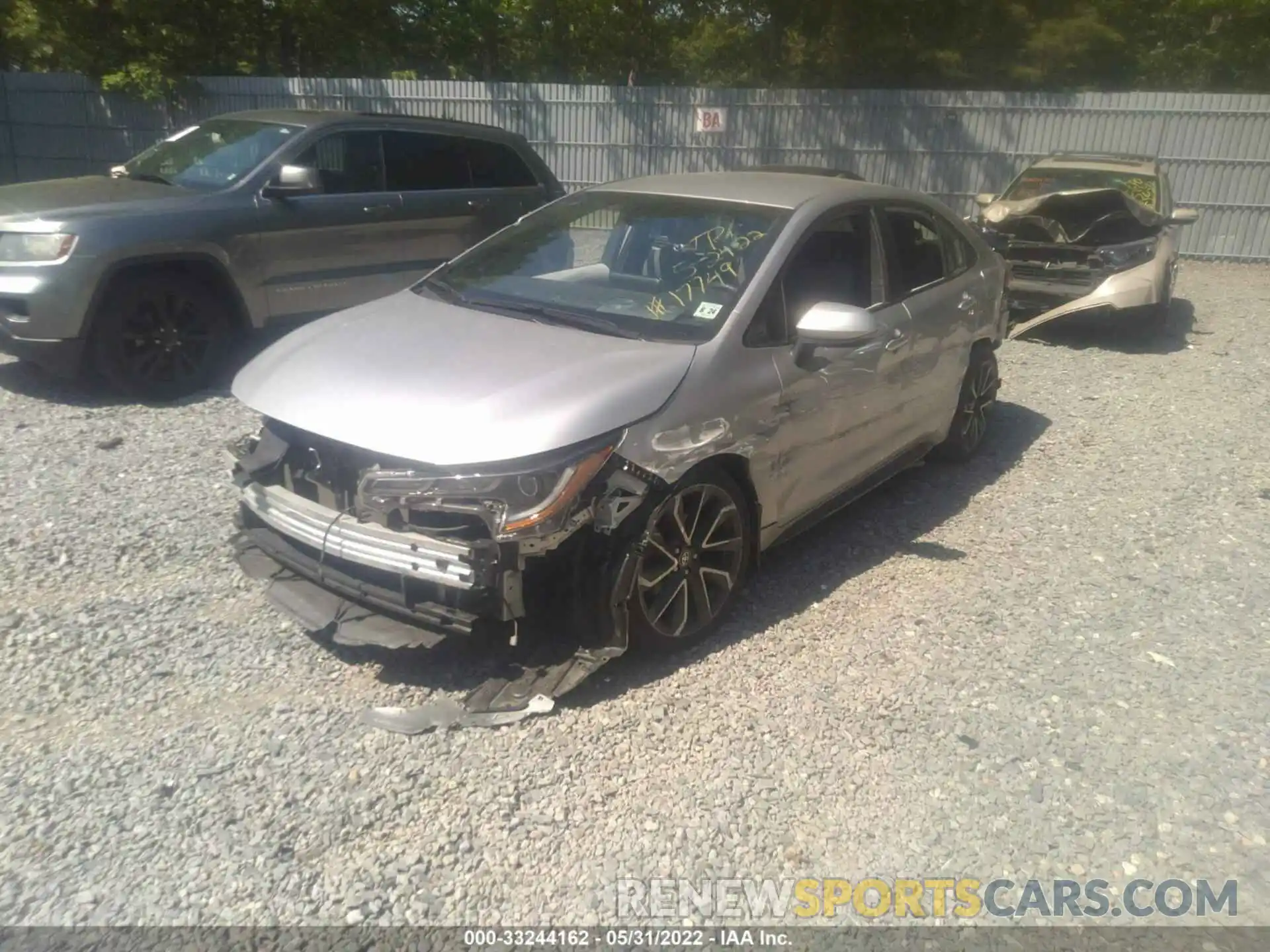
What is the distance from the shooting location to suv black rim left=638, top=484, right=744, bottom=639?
369cm

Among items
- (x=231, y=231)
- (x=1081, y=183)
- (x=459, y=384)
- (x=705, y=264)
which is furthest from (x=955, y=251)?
(x=1081, y=183)

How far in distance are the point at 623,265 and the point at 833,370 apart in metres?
1.07

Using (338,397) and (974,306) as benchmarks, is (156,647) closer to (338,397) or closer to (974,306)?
(338,397)

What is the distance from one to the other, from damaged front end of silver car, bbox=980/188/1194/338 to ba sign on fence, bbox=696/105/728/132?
6.43 meters

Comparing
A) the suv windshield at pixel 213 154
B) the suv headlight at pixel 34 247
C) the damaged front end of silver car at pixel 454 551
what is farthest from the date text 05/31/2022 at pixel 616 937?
the suv windshield at pixel 213 154

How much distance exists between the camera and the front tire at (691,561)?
12.0 ft

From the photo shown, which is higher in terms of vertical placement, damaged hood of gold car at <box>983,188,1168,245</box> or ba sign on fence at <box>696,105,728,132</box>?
ba sign on fence at <box>696,105,728,132</box>

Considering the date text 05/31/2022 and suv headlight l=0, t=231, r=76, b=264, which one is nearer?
the date text 05/31/2022

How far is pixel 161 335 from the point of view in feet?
21.7

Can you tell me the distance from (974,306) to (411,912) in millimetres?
4541

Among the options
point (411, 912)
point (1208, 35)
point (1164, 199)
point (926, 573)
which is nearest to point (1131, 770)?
point (926, 573)

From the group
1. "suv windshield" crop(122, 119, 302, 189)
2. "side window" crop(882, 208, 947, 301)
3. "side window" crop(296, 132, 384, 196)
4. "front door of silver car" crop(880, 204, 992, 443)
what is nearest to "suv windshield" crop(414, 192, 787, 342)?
"side window" crop(882, 208, 947, 301)

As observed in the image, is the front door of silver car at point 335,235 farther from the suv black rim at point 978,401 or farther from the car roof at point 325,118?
the suv black rim at point 978,401

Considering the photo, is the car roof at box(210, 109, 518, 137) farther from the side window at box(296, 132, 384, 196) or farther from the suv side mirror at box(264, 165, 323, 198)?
the suv side mirror at box(264, 165, 323, 198)
